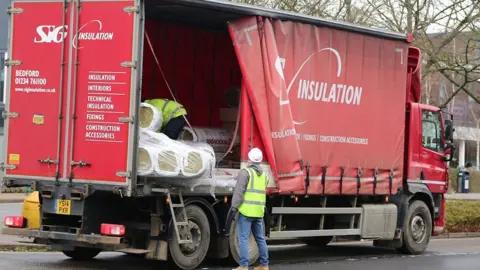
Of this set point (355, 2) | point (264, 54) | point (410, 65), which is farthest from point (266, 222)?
point (355, 2)

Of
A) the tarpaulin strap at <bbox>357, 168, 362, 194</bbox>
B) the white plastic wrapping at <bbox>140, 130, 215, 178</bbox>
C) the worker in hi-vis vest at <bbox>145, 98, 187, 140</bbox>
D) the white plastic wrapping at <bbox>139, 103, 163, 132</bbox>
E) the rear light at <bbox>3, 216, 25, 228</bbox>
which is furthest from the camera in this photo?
the tarpaulin strap at <bbox>357, 168, 362, 194</bbox>

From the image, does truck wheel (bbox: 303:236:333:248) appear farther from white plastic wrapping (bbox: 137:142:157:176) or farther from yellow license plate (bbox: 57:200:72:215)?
yellow license plate (bbox: 57:200:72:215)

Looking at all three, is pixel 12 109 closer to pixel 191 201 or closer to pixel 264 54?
pixel 191 201

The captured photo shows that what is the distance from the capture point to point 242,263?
11.9 m

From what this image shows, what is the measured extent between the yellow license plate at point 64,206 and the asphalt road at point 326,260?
88 cm

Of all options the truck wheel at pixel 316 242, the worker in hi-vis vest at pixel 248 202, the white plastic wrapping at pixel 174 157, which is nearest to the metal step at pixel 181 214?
the white plastic wrapping at pixel 174 157

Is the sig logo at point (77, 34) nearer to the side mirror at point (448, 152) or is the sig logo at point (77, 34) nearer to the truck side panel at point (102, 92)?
the truck side panel at point (102, 92)

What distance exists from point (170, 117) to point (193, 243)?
185 cm

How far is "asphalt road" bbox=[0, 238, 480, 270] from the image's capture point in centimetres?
1298

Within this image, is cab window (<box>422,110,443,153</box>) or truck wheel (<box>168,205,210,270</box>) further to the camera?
cab window (<box>422,110,443,153</box>)

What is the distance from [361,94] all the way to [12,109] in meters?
5.83

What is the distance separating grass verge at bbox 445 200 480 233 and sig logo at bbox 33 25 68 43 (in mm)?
11874

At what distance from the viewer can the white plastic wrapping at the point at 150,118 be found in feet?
40.5

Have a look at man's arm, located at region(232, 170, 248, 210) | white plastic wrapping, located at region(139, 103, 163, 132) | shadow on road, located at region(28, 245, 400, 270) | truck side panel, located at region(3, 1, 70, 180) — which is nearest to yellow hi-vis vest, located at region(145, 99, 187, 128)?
white plastic wrapping, located at region(139, 103, 163, 132)
